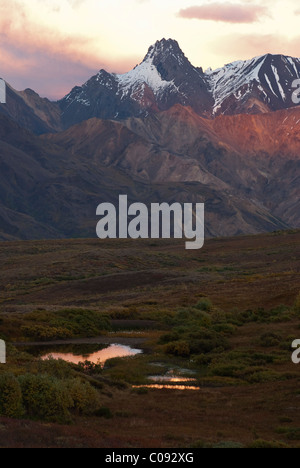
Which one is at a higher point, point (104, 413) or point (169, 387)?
point (169, 387)

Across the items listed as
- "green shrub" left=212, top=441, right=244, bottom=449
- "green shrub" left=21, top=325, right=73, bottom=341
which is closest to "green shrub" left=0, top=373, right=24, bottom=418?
"green shrub" left=212, top=441, right=244, bottom=449

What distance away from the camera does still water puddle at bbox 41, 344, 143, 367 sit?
40.4 metres

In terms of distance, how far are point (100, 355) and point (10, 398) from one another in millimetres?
18695

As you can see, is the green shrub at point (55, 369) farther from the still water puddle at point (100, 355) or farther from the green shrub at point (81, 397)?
the still water puddle at point (100, 355)

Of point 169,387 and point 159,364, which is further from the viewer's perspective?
point 159,364

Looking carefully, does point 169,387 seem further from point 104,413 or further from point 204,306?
point 204,306

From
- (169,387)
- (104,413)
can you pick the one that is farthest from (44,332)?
(104,413)

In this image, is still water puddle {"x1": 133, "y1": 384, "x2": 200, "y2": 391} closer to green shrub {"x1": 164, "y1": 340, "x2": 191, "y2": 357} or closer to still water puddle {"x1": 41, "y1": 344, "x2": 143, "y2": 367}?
still water puddle {"x1": 41, "y1": 344, "x2": 143, "y2": 367}

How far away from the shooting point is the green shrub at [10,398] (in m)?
23.5

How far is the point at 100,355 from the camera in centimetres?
4216

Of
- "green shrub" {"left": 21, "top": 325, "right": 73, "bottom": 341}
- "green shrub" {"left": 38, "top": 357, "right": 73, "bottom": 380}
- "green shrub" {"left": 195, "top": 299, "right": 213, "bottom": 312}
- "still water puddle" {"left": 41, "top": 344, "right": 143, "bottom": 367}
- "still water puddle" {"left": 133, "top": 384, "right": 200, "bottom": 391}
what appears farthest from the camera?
"green shrub" {"left": 195, "top": 299, "right": 213, "bottom": 312}

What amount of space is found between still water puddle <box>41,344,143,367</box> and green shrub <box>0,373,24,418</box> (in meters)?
15.2

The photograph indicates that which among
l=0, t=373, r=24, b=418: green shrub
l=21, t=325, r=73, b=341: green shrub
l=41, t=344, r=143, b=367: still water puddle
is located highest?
l=21, t=325, r=73, b=341: green shrub
